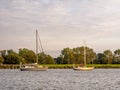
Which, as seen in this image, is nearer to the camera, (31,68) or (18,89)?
(18,89)

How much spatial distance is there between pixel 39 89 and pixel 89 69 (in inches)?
4111

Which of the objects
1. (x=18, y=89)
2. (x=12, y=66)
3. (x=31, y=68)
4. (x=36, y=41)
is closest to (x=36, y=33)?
(x=36, y=41)

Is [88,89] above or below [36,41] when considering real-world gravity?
below

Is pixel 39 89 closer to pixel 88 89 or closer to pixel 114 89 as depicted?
pixel 88 89

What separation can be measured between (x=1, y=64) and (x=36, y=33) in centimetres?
4752

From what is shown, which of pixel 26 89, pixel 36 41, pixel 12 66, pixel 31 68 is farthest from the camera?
pixel 12 66

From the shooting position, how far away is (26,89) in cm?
5497

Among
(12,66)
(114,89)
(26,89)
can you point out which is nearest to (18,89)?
(26,89)

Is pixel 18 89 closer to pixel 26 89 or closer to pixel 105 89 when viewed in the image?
pixel 26 89

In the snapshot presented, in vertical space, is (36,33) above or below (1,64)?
above

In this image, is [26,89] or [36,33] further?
[36,33]

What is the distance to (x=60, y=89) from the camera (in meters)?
55.3

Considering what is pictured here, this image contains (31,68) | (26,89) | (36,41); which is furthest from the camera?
(36,41)

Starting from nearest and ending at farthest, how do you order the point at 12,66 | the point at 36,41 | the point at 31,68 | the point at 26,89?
the point at 26,89
the point at 31,68
the point at 36,41
the point at 12,66
